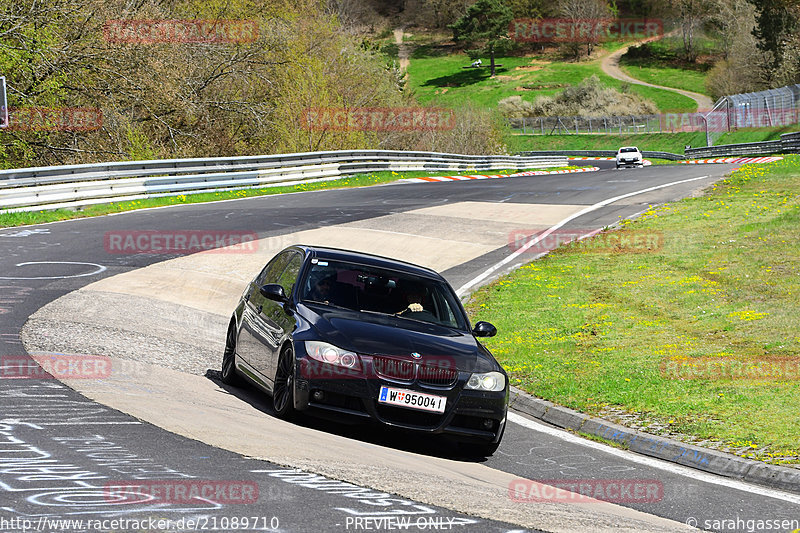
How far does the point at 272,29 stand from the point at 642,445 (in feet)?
121

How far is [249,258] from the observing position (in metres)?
19.0

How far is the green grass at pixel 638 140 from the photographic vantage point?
73.7 metres

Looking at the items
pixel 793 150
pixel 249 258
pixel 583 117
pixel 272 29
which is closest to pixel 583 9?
pixel 583 117

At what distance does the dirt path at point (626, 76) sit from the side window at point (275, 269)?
104 metres

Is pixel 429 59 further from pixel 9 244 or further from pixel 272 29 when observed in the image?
pixel 9 244

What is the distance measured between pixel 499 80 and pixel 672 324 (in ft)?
413

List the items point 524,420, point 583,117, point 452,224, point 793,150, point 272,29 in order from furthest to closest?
point 583,117 < point 793,150 < point 272,29 < point 452,224 < point 524,420

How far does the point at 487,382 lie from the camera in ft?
27.5

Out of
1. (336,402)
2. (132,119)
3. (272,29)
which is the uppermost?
(272,29)

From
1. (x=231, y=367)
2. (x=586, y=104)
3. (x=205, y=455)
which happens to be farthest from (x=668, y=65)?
(x=205, y=455)

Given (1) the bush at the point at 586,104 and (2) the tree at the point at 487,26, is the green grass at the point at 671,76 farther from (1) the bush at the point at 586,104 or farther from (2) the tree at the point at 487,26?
(2) the tree at the point at 487,26

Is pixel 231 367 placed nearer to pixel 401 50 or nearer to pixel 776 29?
pixel 776 29

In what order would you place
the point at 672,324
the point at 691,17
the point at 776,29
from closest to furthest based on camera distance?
the point at 672,324 → the point at 776,29 → the point at 691,17

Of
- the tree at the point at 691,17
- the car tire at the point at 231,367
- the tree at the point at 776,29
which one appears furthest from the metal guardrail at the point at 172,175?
the tree at the point at 691,17
